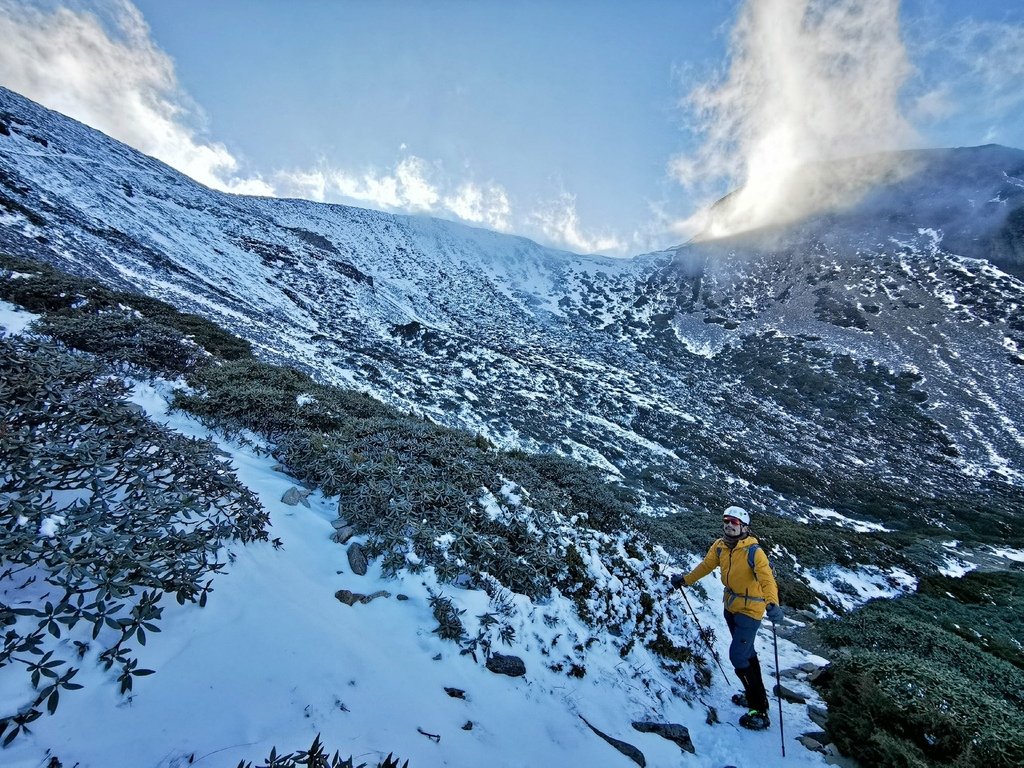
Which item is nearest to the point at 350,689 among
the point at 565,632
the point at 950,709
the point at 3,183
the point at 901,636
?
the point at 565,632

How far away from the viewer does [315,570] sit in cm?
459

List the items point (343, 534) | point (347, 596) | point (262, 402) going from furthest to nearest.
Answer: point (262, 402)
point (343, 534)
point (347, 596)

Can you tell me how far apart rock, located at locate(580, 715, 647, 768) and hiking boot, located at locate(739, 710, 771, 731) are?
6.21 ft

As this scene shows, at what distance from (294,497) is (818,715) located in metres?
7.75

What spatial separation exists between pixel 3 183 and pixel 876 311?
3311 inches

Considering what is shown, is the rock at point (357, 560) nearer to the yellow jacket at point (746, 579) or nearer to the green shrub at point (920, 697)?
the yellow jacket at point (746, 579)

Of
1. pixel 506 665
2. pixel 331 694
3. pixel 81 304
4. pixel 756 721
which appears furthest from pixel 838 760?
pixel 81 304

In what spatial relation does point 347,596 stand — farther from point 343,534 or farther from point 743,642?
point 743,642

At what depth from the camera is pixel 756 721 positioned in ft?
17.0

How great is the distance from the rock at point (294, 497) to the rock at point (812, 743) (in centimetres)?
702

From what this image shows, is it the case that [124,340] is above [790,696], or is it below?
above

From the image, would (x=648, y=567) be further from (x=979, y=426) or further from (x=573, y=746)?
(x=979, y=426)

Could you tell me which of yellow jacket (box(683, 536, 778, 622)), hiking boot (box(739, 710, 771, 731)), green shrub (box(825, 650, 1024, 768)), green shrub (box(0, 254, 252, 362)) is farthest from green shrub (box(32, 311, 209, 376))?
green shrub (box(825, 650, 1024, 768))

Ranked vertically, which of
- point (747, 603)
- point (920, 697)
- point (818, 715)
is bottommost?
point (818, 715)
